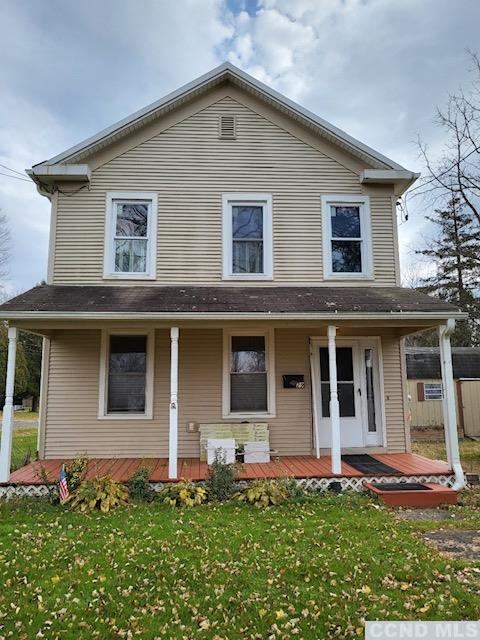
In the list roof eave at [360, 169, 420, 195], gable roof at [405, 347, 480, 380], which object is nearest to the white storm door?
roof eave at [360, 169, 420, 195]

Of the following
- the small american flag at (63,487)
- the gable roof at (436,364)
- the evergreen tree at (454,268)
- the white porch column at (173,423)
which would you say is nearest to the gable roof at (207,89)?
the white porch column at (173,423)

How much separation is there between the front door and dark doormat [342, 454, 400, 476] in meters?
0.37

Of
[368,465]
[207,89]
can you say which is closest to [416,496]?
[368,465]

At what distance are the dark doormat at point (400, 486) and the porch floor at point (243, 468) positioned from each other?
163 mm

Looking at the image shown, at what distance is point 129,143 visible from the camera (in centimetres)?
859

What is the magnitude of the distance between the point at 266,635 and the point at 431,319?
5477mm

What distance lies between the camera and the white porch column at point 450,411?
21.8ft

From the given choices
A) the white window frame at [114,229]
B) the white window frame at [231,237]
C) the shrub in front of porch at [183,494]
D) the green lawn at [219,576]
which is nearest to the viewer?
the green lawn at [219,576]

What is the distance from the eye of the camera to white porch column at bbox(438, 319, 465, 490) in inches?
261

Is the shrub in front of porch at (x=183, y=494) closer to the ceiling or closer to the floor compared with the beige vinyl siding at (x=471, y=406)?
closer to the floor

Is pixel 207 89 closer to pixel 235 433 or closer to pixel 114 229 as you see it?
pixel 114 229

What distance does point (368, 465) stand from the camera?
7.20 m

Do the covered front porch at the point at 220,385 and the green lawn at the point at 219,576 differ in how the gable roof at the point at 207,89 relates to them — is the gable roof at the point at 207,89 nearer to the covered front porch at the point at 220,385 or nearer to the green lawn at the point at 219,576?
the covered front porch at the point at 220,385

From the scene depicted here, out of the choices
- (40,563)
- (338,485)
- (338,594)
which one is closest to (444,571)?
(338,594)
